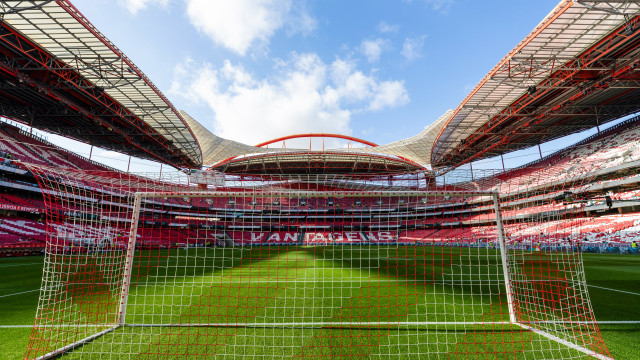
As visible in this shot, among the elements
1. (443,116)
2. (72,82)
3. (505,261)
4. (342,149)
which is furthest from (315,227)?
(443,116)

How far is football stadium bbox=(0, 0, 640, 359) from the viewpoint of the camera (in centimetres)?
404

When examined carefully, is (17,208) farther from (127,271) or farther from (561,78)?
(561,78)

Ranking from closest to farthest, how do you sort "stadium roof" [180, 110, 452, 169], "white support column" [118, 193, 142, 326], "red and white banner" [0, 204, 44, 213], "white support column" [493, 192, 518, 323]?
1. "white support column" [118, 193, 142, 326]
2. "white support column" [493, 192, 518, 323]
3. "red and white banner" [0, 204, 44, 213]
4. "stadium roof" [180, 110, 452, 169]

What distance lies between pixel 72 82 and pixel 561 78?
2619 centimetres

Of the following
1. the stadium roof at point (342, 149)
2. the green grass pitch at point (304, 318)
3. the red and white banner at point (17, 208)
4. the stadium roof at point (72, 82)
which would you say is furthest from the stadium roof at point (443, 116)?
the green grass pitch at point (304, 318)

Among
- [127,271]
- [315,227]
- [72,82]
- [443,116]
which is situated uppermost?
[443,116]

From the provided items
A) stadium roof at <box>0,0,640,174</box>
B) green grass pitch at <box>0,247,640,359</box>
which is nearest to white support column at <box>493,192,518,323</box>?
green grass pitch at <box>0,247,640,359</box>

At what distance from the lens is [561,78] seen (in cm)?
1530

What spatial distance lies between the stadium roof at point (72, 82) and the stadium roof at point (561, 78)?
64.7ft

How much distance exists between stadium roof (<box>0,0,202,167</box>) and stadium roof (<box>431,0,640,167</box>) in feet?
64.7

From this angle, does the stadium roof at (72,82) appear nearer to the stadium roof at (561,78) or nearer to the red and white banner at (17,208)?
the red and white banner at (17,208)

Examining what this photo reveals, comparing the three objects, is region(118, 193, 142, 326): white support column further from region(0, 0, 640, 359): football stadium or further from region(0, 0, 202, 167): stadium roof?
region(0, 0, 202, 167): stadium roof

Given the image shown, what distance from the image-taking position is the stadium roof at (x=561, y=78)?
458 inches

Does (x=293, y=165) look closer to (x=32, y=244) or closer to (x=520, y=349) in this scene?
(x=32, y=244)
